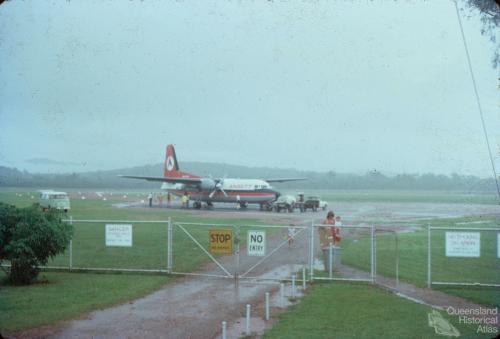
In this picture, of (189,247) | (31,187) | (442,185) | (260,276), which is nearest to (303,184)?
(442,185)

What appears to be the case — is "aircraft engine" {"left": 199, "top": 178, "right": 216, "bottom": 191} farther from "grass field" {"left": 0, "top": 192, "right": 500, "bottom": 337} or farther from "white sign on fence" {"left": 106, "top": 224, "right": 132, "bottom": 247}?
"white sign on fence" {"left": 106, "top": 224, "right": 132, "bottom": 247}

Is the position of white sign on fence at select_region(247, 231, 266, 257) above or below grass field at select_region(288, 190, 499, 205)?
Result: above

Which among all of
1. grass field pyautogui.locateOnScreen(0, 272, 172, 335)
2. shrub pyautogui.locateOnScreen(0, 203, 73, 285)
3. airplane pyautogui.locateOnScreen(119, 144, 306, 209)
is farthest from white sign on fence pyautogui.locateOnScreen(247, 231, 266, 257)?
airplane pyautogui.locateOnScreen(119, 144, 306, 209)

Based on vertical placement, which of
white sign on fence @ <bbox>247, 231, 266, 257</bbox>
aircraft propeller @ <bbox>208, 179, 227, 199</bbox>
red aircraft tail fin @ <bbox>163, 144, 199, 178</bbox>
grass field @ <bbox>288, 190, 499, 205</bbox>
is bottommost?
grass field @ <bbox>288, 190, 499, 205</bbox>

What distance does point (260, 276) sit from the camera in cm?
1348

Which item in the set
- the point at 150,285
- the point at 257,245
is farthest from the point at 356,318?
the point at 150,285

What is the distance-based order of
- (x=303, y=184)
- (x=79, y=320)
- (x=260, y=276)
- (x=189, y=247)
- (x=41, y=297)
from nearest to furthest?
(x=79, y=320) → (x=41, y=297) → (x=260, y=276) → (x=189, y=247) → (x=303, y=184)

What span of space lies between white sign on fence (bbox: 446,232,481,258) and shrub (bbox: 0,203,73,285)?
9.67 metres

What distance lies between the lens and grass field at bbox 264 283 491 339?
793cm

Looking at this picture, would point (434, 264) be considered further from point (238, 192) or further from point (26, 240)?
point (238, 192)

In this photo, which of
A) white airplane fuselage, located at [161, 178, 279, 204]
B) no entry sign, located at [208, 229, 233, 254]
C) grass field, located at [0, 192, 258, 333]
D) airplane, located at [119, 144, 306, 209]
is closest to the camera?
grass field, located at [0, 192, 258, 333]

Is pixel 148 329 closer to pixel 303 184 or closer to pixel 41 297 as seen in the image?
pixel 41 297

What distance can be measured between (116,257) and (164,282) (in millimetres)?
5260

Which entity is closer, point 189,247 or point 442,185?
point 189,247
